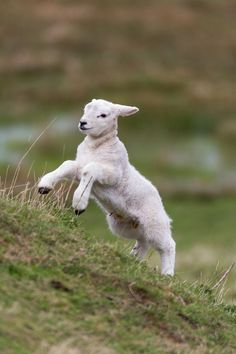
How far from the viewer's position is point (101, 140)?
11250 mm

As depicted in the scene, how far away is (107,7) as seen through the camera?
205ft

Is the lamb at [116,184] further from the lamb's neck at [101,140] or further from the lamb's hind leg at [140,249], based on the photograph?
the lamb's hind leg at [140,249]

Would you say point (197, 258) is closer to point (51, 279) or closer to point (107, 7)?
point (51, 279)

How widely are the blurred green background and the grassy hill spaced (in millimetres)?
14455

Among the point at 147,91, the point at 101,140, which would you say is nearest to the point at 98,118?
the point at 101,140

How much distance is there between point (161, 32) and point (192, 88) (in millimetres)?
8611

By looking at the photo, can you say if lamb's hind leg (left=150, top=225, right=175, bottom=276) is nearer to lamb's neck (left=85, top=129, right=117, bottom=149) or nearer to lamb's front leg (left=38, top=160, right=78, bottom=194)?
lamb's neck (left=85, top=129, right=117, bottom=149)

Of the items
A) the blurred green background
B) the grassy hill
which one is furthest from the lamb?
the blurred green background

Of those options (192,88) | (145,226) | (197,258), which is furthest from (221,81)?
(145,226)

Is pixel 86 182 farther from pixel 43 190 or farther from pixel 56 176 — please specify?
pixel 43 190

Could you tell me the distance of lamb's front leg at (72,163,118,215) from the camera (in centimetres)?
1062

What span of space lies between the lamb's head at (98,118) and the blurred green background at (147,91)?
1408 centimetres

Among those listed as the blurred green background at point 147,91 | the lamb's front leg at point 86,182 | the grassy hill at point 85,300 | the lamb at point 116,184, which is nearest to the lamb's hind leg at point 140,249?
the lamb at point 116,184

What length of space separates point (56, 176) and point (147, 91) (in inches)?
1534
